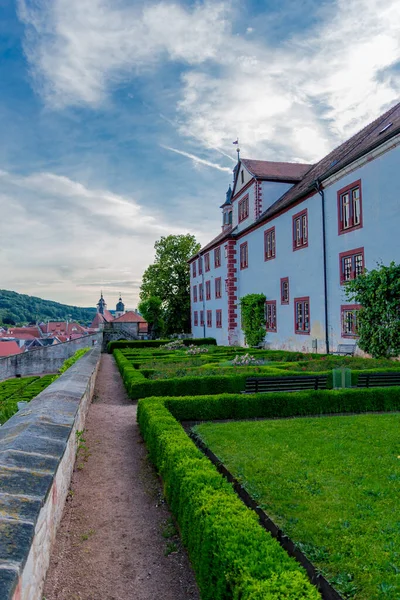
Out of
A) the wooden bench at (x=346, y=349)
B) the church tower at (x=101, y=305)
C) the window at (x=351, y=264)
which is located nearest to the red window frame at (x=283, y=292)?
the window at (x=351, y=264)

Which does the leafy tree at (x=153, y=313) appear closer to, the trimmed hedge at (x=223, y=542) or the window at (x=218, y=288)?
the window at (x=218, y=288)

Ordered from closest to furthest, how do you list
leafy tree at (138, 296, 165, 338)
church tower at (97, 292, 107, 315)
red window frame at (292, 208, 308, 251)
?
Result: red window frame at (292, 208, 308, 251) → leafy tree at (138, 296, 165, 338) → church tower at (97, 292, 107, 315)

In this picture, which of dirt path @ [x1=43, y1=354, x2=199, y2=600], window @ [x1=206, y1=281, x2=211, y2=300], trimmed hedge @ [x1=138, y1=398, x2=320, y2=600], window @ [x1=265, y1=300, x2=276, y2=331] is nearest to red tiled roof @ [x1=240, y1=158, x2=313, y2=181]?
window @ [x1=265, y1=300, x2=276, y2=331]

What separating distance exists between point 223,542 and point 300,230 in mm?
21242

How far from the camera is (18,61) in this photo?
1065cm

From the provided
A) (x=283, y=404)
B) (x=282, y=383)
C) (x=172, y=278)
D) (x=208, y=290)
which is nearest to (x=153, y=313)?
(x=172, y=278)

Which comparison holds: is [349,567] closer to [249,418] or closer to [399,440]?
[399,440]

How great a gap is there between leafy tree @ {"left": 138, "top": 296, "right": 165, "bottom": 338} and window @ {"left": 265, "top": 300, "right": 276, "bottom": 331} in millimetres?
22512

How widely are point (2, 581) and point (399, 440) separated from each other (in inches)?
271

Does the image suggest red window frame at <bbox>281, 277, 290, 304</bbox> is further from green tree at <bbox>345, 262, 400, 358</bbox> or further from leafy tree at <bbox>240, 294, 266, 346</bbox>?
green tree at <bbox>345, 262, 400, 358</bbox>

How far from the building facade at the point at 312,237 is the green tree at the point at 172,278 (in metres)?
15.3

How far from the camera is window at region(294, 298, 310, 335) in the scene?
72.3ft

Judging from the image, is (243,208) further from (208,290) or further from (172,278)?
(172,278)

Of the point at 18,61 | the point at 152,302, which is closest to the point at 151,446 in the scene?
the point at 18,61
